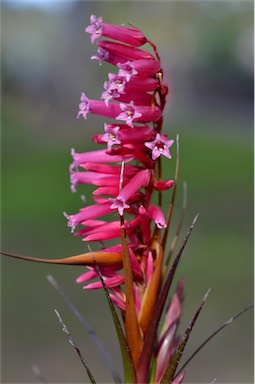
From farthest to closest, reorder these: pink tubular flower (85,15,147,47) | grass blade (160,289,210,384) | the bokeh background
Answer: the bokeh background, pink tubular flower (85,15,147,47), grass blade (160,289,210,384)

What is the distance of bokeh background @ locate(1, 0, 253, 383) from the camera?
16.5 feet

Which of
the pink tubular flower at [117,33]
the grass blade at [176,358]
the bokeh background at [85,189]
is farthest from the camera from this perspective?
the bokeh background at [85,189]

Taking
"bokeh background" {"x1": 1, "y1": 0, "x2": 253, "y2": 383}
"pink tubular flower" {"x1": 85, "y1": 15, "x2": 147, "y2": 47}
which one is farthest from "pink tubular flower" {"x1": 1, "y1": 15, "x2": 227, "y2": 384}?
"bokeh background" {"x1": 1, "y1": 0, "x2": 253, "y2": 383}

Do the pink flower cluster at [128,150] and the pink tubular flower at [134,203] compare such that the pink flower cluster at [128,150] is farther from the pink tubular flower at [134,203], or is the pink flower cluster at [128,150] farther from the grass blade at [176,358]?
the grass blade at [176,358]

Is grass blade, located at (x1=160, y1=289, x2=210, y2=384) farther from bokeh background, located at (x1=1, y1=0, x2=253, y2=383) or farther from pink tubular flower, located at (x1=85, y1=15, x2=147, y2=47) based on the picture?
bokeh background, located at (x1=1, y1=0, x2=253, y2=383)

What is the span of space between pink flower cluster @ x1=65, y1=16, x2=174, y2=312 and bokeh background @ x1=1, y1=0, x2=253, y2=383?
335cm

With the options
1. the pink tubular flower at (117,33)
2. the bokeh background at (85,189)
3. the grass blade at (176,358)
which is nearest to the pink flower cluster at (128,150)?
the pink tubular flower at (117,33)

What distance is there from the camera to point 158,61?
1214mm

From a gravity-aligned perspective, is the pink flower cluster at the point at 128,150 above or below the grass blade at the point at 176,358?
above

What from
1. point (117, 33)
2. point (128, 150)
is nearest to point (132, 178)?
point (128, 150)

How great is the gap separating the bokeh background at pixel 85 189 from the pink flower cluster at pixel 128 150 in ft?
11.0

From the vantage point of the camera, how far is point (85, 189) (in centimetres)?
985

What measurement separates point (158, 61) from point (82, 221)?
347mm

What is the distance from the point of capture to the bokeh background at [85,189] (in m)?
5.02
